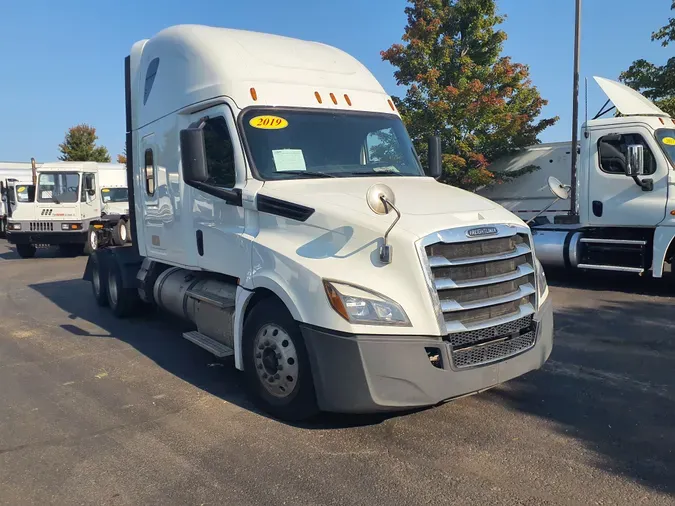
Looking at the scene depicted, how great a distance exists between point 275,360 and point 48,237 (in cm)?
1564

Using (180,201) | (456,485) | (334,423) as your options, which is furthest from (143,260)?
(456,485)

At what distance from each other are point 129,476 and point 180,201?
3141 mm

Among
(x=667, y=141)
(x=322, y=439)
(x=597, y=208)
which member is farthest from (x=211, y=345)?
(x=667, y=141)

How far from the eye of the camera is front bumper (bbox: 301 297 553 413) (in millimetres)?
3873

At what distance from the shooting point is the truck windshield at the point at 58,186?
18.1 metres

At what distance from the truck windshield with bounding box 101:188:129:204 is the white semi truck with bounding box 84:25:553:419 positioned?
13.9 m

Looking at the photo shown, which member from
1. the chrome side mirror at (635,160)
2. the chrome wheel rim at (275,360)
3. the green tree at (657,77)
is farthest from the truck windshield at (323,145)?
the green tree at (657,77)

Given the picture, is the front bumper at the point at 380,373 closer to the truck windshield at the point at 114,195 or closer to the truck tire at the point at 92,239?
the truck tire at the point at 92,239

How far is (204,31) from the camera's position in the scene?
19.7 feet

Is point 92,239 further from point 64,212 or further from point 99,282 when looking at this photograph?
point 99,282

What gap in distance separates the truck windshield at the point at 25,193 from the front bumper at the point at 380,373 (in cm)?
1694

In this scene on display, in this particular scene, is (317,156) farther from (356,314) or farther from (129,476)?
(129,476)

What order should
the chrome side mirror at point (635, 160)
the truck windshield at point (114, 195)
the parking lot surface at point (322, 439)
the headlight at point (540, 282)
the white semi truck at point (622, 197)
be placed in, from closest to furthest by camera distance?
the parking lot surface at point (322, 439) < the headlight at point (540, 282) < the chrome side mirror at point (635, 160) < the white semi truck at point (622, 197) < the truck windshield at point (114, 195)

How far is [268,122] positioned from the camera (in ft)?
16.8
